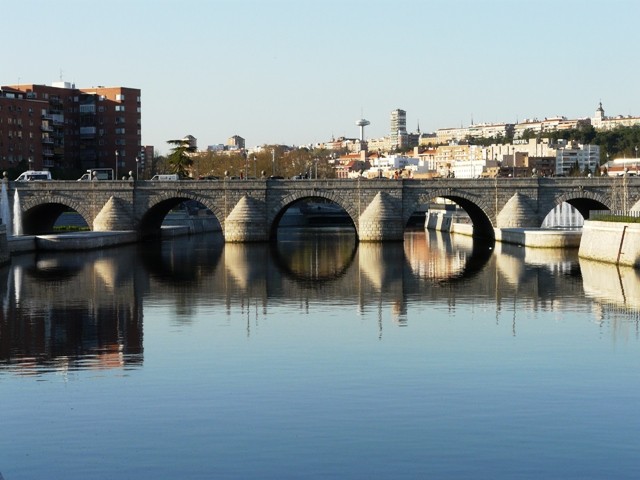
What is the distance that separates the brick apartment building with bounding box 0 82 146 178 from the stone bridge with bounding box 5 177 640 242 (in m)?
44.9

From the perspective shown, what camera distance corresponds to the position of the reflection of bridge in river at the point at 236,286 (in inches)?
1526

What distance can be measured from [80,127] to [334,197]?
66757mm

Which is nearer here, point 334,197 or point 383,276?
point 383,276

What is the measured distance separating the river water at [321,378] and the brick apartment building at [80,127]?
8526 cm

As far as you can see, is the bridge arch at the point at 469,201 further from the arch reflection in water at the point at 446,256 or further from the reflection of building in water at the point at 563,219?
the reflection of building in water at the point at 563,219

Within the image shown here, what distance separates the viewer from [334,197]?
310 feet

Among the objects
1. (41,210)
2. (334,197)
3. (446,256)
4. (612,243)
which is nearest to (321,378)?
(612,243)

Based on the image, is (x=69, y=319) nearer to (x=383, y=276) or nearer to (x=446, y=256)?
(x=383, y=276)

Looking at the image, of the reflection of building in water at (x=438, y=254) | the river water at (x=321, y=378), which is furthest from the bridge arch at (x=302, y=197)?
the river water at (x=321, y=378)

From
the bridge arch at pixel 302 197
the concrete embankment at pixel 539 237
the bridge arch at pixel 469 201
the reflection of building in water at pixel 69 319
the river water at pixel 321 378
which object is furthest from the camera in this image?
the bridge arch at pixel 302 197

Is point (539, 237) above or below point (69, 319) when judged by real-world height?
→ above

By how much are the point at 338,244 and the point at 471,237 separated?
60.7ft

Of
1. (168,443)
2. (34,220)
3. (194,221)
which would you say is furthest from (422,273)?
(194,221)

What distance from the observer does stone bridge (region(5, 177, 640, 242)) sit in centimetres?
9338
